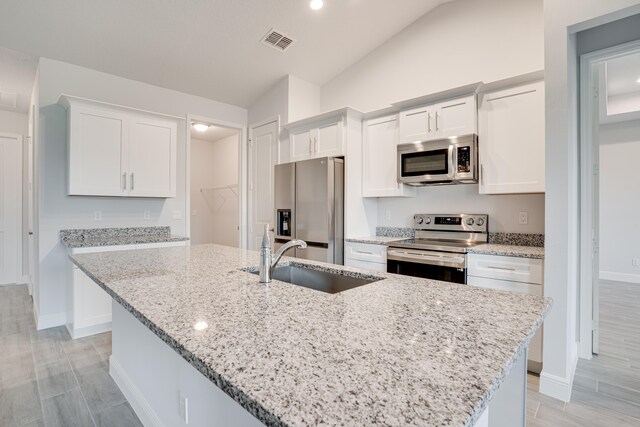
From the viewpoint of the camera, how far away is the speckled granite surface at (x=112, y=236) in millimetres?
3068

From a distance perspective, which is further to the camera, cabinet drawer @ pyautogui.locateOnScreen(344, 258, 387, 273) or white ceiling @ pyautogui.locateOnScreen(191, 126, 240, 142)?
white ceiling @ pyautogui.locateOnScreen(191, 126, 240, 142)

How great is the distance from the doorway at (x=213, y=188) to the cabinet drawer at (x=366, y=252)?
3218 millimetres

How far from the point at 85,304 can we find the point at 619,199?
7.39 m

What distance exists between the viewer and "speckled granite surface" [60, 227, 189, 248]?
307 cm

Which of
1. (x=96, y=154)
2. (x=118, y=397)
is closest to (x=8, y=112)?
(x=96, y=154)

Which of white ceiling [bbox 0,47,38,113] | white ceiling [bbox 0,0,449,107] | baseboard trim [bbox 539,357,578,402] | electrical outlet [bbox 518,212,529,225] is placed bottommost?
baseboard trim [bbox 539,357,578,402]

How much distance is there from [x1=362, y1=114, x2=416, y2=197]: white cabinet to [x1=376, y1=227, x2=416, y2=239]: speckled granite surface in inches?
15.9

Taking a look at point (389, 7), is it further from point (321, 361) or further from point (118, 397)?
point (118, 397)

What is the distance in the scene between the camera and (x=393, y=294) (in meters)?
1.21

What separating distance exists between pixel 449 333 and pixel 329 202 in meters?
2.57

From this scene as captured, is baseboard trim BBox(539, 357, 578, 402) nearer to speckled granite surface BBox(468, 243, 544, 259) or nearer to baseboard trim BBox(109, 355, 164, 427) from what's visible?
speckled granite surface BBox(468, 243, 544, 259)

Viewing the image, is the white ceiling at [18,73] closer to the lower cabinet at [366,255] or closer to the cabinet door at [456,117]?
the lower cabinet at [366,255]

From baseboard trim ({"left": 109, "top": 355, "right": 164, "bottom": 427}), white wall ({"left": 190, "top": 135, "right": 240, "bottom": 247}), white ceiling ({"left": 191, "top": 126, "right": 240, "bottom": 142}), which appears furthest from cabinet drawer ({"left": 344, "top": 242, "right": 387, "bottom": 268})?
white ceiling ({"left": 191, "top": 126, "right": 240, "bottom": 142})

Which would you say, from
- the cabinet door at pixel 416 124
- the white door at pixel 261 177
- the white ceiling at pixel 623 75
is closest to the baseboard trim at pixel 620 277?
the white ceiling at pixel 623 75
